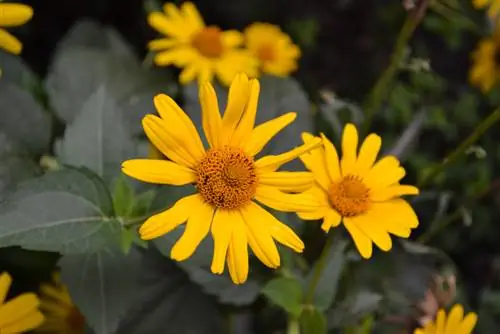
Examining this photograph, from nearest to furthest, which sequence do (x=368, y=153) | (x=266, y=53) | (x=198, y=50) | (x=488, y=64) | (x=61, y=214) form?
(x=61, y=214) < (x=368, y=153) < (x=198, y=50) < (x=266, y=53) < (x=488, y=64)

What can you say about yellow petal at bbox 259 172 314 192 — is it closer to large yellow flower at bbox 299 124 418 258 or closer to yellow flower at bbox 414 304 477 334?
large yellow flower at bbox 299 124 418 258

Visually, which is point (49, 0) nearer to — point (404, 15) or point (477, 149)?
point (404, 15)

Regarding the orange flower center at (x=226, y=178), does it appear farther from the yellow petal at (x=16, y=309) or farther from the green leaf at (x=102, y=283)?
the yellow petal at (x=16, y=309)

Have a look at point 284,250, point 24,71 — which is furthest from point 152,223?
point 24,71

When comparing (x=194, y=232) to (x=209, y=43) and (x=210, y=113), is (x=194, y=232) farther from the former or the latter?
(x=209, y=43)

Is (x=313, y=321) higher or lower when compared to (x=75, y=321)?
higher

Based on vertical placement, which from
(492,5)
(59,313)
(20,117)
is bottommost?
(59,313)

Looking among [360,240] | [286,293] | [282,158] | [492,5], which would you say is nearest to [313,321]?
[286,293]

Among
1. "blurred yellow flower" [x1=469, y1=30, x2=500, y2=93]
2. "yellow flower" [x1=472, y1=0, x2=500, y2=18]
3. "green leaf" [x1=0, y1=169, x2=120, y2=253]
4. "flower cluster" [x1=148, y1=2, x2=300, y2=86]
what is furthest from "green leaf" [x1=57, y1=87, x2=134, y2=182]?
"blurred yellow flower" [x1=469, y1=30, x2=500, y2=93]
